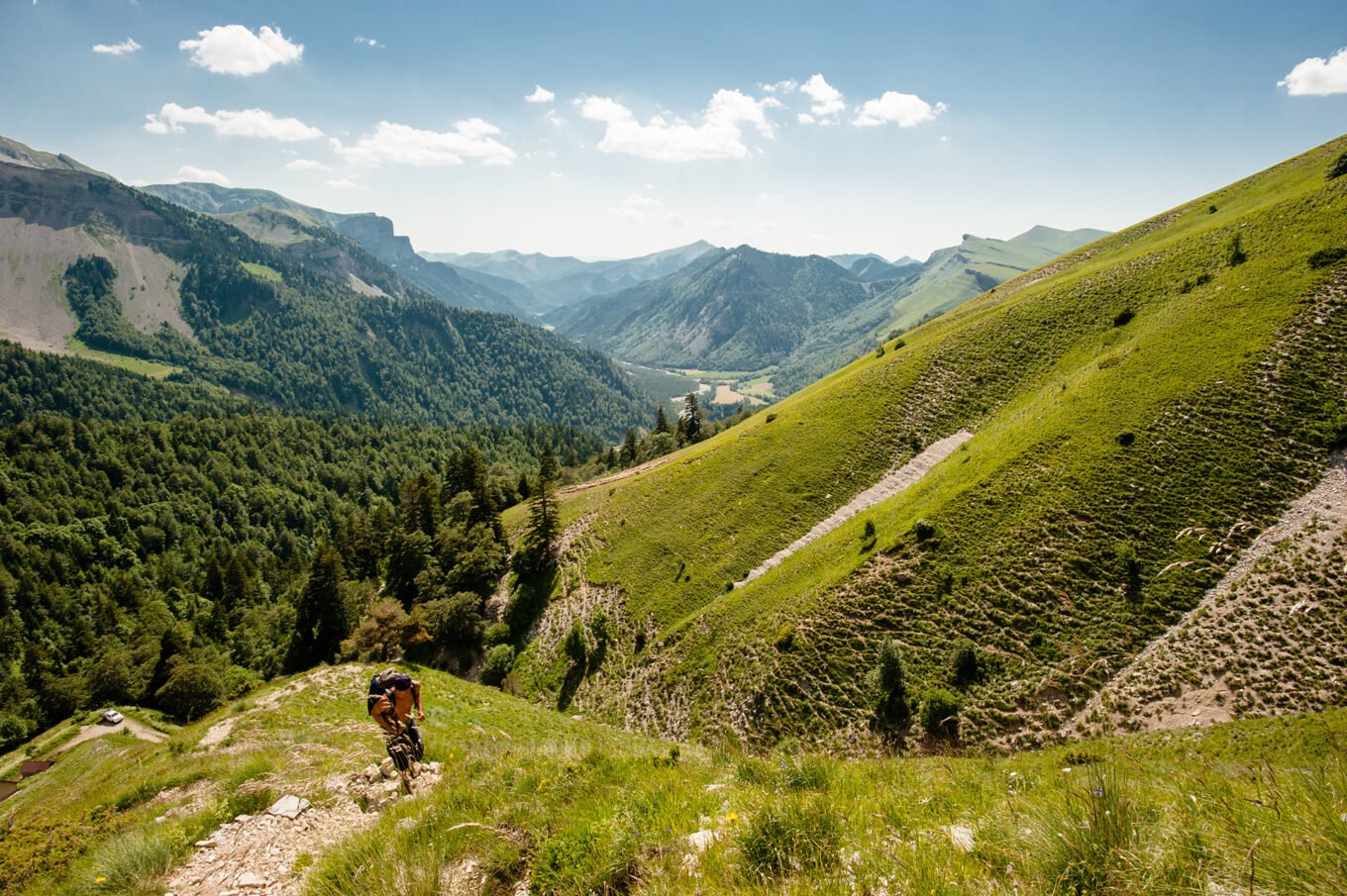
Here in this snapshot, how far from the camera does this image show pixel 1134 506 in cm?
3125

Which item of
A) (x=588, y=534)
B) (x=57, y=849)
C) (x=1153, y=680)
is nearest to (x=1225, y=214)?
(x=1153, y=680)

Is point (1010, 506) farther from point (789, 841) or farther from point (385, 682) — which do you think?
point (385, 682)

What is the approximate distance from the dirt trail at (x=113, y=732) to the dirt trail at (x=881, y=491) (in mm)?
60694

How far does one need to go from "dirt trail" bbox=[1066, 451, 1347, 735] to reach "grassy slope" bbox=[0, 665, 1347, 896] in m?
18.6

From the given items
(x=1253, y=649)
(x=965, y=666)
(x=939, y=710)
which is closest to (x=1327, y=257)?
(x=1253, y=649)

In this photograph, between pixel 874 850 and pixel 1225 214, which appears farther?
pixel 1225 214

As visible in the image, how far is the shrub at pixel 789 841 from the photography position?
15.7 ft

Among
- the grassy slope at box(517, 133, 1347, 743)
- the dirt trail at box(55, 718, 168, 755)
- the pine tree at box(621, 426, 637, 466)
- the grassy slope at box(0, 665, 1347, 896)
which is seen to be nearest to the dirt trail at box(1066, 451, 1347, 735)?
the grassy slope at box(517, 133, 1347, 743)

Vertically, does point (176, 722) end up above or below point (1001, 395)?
below

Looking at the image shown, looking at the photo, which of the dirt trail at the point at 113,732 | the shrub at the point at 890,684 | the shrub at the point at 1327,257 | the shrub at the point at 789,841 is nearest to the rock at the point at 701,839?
the shrub at the point at 789,841

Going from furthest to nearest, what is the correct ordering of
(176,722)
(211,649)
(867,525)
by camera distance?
(211,649), (176,722), (867,525)

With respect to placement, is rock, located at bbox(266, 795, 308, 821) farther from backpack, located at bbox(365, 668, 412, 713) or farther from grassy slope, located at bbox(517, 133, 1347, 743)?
grassy slope, located at bbox(517, 133, 1347, 743)

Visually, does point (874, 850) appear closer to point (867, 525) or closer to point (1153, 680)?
point (1153, 680)

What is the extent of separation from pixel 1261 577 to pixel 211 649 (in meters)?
112
